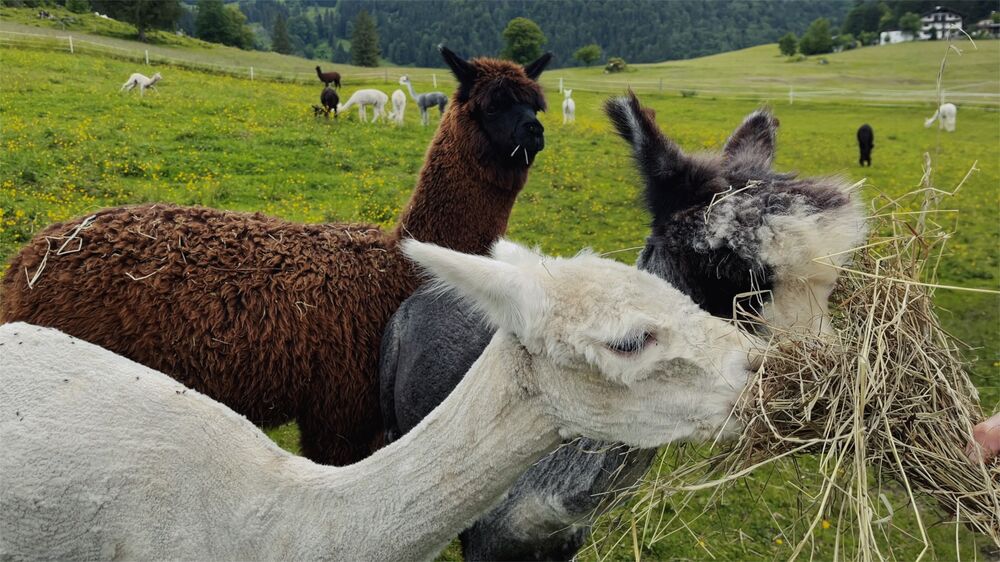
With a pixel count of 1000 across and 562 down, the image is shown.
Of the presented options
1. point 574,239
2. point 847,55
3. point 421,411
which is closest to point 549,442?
point 421,411

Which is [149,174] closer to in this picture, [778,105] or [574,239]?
[574,239]

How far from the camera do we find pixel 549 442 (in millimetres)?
2047

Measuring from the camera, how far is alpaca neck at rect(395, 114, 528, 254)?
15.3ft

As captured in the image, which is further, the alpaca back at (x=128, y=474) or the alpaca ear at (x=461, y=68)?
the alpaca ear at (x=461, y=68)

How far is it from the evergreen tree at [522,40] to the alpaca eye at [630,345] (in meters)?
54.1

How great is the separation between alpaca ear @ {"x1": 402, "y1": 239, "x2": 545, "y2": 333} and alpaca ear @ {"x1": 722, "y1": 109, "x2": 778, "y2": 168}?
152 centimetres

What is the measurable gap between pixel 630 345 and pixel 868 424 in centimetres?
78

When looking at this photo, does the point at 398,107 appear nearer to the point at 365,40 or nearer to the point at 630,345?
the point at 630,345

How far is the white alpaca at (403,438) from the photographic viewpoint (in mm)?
1947

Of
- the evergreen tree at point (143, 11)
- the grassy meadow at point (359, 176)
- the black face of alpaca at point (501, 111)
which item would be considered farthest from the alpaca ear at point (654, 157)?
the evergreen tree at point (143, 11)

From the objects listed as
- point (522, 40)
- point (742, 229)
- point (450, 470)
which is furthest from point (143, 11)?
point (450, 470)

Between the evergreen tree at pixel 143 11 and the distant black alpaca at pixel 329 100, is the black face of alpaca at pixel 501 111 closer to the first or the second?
the distant black alpaca at pixel 329 100

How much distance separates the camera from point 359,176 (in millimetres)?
12680

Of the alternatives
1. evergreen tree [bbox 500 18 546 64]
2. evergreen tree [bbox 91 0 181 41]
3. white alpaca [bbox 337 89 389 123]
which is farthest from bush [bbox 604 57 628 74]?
white alpaca [bbox 337 89 389 123]
